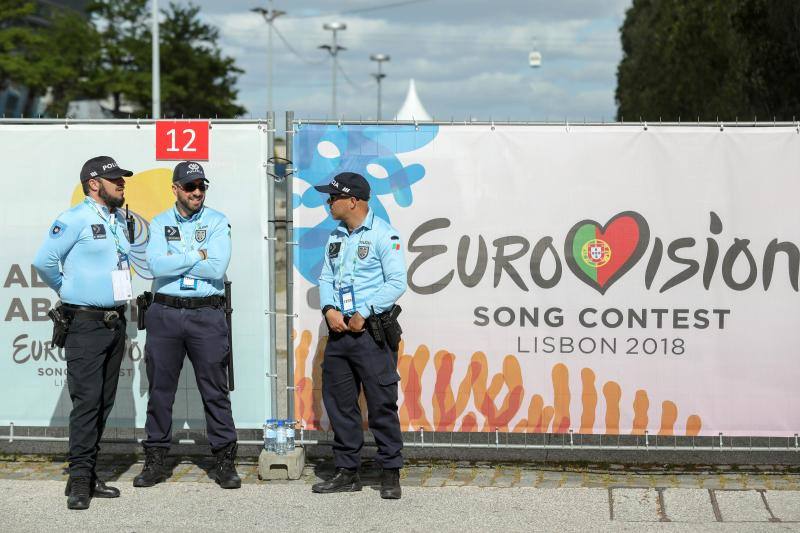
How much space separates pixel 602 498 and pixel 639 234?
67.9 inches

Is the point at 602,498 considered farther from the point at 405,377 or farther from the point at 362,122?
the point at 362,122

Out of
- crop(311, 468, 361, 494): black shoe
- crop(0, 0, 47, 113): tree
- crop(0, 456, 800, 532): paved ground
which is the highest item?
crop(0, 0, 47, 113): tree

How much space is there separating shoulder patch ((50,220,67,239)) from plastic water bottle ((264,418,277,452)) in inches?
70.1

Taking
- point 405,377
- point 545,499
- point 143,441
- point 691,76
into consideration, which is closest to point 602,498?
point 545,499

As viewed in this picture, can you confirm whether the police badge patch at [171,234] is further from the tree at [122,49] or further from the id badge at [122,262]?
the tree at [122,49]

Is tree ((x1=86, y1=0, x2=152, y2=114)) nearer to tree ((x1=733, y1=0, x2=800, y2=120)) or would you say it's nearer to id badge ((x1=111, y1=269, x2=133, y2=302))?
tree ((x1=733, y1=0, x2=800, y2=120))

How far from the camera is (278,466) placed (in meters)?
6.75

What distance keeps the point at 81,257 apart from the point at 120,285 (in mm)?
284

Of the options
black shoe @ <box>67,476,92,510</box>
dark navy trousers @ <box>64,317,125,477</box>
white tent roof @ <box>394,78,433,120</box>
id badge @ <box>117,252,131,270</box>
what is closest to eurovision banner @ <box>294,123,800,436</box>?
id badge @ <box>117,252,131,270</box>

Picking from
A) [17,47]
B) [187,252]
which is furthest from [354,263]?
[17,47]

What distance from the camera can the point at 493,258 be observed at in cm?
687

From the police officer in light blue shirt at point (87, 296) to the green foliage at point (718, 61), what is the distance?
14.8 metres

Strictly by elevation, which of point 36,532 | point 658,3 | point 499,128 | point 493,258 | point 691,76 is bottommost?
point 36,532

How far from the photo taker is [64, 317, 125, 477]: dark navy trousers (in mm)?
6266
